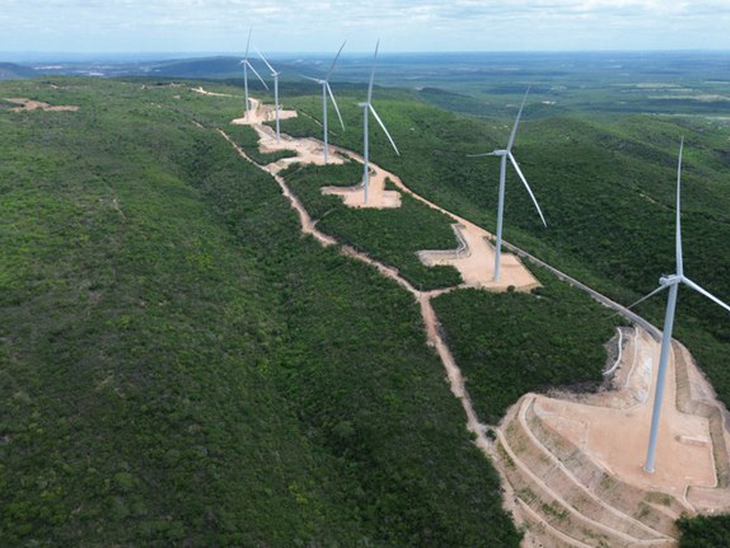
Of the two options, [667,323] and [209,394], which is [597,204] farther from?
[209,394]

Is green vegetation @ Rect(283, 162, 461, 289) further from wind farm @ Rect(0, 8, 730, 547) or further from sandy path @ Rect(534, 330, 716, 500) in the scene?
sandy path @ Rect(534, 330, 716, 500)

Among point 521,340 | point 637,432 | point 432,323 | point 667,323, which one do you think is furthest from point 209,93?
point 667,323

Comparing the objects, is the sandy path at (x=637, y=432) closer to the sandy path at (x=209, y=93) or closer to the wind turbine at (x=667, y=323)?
the wind turbine at (x=667, y=323)

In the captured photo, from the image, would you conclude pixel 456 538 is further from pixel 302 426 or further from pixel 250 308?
pixel 250 308

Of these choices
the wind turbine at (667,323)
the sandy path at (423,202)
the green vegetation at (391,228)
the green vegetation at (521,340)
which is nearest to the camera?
the wind turbine at (667,323)

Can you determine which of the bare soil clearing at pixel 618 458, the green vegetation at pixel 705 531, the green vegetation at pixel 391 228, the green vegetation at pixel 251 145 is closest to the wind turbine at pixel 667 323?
the bare soil clearing at pixel 618 458
